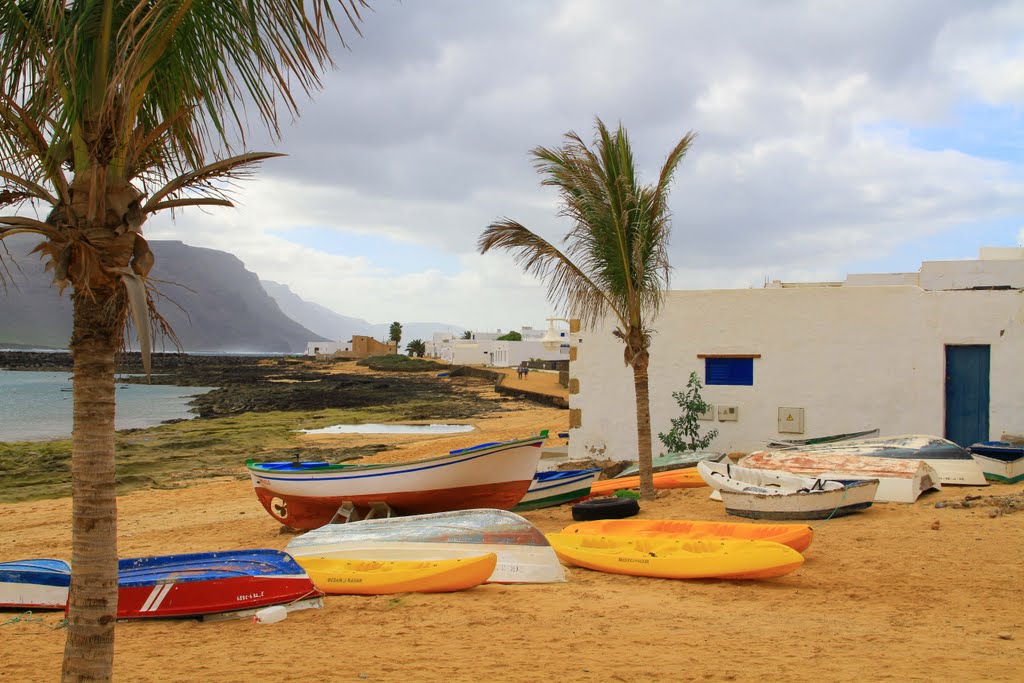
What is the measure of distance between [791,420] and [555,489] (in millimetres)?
5106

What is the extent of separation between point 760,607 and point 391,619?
335 cm

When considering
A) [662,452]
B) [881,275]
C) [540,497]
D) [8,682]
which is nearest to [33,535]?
[540,497]

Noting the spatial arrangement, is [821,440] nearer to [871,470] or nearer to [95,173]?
[871,470]

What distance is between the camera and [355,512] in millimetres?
12031

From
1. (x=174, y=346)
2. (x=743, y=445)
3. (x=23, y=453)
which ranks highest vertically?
(x=174, y=346)

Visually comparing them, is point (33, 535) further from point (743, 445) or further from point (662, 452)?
point (743, 445)

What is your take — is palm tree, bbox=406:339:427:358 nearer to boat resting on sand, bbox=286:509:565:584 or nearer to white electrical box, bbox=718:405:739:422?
white electrical box, bbox=718:405:739:422

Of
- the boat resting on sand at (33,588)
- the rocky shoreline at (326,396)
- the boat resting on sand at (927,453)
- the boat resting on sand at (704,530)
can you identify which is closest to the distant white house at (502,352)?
the rocky shoreline at (326,396)

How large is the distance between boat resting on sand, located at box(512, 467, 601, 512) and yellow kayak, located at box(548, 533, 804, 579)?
3.56m

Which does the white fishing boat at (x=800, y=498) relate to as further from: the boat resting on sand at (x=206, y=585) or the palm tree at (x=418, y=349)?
the palm tree at (x=418, y=349)

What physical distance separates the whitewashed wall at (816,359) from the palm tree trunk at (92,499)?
13.1m

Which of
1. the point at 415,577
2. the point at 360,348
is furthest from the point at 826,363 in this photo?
the point at 360,348

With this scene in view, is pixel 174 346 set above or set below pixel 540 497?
above

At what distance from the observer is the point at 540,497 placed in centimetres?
1361
